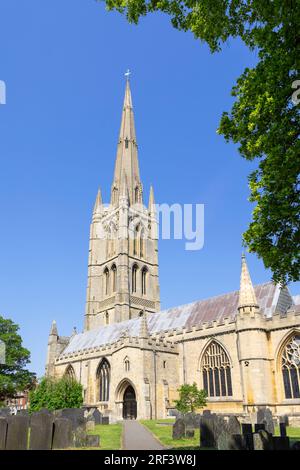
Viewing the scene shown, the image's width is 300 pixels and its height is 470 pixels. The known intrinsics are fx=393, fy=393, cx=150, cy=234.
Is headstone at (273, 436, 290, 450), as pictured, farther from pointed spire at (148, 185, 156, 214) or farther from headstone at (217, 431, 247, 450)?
pointed spire at (148, 185, 156, 214)

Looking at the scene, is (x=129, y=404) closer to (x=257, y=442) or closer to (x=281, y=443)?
(x=257, y=442)

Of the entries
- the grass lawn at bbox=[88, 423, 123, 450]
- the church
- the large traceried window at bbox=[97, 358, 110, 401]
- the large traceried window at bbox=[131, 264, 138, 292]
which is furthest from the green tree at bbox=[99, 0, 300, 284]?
the large traceried window at bbox=[131, 264, 138, 292]

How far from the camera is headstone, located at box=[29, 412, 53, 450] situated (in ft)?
34.4

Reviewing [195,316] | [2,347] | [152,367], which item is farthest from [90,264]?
[152,367]

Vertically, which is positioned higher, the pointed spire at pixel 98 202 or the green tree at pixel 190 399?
the pointed spire at pixel 98 202

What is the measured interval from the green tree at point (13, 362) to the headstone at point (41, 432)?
3144cm

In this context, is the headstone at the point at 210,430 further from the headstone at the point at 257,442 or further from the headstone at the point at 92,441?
the headstone at the point at 92,441

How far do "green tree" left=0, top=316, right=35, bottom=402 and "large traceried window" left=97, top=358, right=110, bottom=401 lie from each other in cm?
1026

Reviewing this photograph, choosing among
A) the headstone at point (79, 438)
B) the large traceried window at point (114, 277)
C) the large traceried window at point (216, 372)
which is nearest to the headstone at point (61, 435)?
the headstone at point (79, 438)

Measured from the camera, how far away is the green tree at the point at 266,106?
918cm

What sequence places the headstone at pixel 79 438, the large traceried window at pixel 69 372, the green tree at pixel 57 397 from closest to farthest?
the headstone at pixel 79 438
the green tree at pixel 57 397
the large traceried window at pixel 69 372

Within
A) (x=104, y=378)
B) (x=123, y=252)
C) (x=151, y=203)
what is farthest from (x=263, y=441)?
(x=151, y=203)
